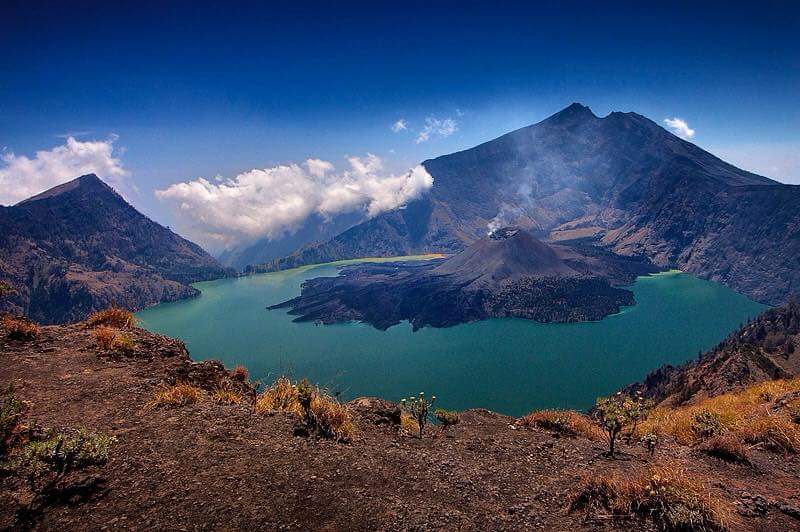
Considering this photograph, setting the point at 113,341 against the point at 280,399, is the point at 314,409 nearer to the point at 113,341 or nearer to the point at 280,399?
the point at 280,399

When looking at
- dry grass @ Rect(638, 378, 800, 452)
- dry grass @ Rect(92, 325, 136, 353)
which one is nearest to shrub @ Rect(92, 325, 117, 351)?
dry grass @ Rect(92, 325, 136, 353)

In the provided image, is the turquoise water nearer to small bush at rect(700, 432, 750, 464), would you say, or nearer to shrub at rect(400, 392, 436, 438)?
shrub at rect(400, 392, 436, 438)

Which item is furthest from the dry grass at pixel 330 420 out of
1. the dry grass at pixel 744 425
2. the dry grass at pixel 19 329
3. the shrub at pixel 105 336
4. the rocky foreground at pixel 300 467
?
the dry grass at pixel 19 329

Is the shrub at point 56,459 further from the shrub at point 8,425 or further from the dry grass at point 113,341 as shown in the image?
the dry grass at point 113,341

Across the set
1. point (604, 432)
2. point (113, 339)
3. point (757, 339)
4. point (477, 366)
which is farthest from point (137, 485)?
point (757, 339)

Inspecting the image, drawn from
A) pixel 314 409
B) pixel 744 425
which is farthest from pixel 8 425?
pixel 744 425

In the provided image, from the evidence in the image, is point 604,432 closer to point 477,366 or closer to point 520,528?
point 520,528
